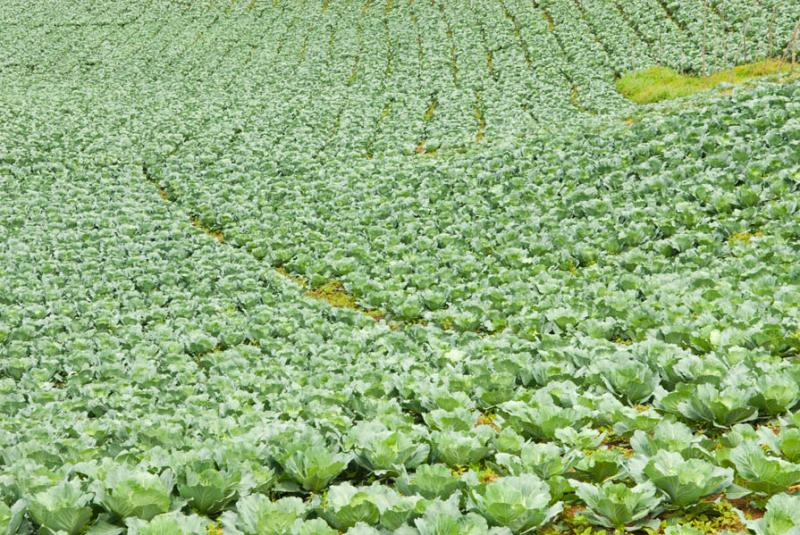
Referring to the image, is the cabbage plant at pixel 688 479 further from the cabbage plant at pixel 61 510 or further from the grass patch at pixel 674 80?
the grass patch at pixel 674 80

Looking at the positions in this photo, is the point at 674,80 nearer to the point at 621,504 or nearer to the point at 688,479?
the point at 688,479

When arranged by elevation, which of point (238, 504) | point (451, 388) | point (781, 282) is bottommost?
point (781, 282)

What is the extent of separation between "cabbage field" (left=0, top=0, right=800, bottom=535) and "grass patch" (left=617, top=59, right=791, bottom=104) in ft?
3.15

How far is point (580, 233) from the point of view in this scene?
15.8 meters

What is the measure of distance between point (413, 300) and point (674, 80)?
73.0 ft

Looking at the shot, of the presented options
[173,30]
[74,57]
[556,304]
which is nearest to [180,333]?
[556,304]

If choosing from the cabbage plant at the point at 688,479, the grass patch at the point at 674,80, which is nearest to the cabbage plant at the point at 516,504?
the cabbage plant at the point at 688,479

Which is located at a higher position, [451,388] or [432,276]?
[451,388]

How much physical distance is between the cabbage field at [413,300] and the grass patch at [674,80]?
0.96m

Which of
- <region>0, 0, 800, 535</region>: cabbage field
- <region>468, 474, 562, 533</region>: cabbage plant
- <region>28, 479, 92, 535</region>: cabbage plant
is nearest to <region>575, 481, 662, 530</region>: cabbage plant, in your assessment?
<region>0, 0, 800, 535</region>: cabbage field

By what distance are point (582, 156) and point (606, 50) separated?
20262 mm

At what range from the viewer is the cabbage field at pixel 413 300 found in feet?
16.8

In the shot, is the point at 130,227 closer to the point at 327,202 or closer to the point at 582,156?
the point at 327,202

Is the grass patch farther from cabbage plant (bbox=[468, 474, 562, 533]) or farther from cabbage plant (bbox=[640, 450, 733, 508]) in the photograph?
cabbage plant (bbox=[468, 474, 562, 533])
